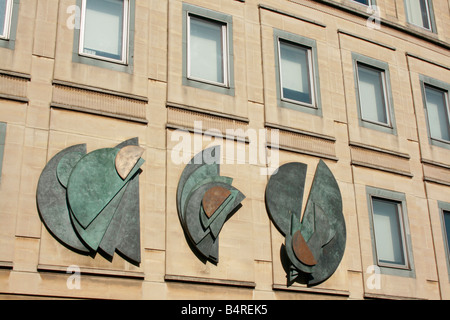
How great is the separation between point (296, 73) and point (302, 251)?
5830 mm

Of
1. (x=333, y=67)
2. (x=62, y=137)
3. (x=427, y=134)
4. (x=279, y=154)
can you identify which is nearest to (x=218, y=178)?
(x=279, y=154)

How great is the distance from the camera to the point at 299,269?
1655 centimetres

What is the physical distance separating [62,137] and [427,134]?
39.6 feet

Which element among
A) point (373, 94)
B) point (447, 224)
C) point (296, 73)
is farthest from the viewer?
point (373, 94)

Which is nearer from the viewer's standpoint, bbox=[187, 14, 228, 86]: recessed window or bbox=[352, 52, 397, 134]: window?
bbox=[187, 14, 228, 86]: recessed window

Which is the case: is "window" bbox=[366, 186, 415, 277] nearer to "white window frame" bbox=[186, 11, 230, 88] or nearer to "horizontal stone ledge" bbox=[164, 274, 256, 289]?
"horizontal stone ledge" bbox=[164, 274, 256, 289]

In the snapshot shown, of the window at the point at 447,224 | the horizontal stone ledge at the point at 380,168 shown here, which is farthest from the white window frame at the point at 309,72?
the window at the point at 447,224

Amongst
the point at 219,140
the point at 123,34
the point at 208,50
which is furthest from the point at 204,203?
the point at 123,34

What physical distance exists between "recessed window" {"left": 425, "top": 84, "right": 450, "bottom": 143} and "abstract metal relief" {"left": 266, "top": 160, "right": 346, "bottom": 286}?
5.52 metres

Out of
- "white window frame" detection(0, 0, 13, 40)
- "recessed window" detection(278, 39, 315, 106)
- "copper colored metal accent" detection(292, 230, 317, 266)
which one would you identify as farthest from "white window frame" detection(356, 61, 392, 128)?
"white window frame" detection(0, 0, 13, 40)

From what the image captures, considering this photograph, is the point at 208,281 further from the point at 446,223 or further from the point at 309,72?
the point at 446,223

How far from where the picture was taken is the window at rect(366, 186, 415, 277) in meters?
18.7

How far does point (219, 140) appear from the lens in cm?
1723
